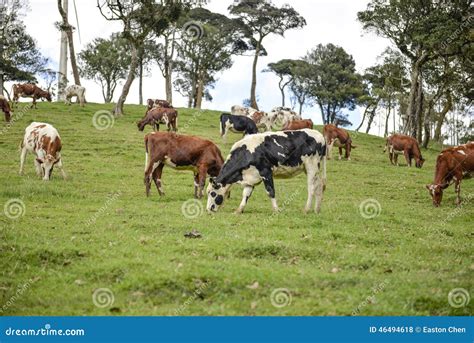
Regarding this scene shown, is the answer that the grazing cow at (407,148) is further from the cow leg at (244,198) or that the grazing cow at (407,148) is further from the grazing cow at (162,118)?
the cow leg at (244,198)

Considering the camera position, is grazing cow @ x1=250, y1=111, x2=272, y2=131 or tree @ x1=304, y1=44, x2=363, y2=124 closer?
grazing cow @ x1=250, y1=111, x2=272, y2=131

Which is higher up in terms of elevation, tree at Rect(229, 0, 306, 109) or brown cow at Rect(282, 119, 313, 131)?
tree at Rect(229, 0, 306, 109)

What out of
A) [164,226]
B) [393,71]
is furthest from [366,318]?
[393,71]

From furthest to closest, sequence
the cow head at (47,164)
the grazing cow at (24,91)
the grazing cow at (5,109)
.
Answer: the grazing cow at (24,91) < the grazing cow at (5,109) < the cow head at (47,164)

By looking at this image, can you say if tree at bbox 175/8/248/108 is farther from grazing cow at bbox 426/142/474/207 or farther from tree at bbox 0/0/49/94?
grazing cow at bbox 426/142/474/207

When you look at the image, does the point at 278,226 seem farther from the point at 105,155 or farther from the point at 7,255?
the point at 105,155

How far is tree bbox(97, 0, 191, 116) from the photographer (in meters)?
41.4

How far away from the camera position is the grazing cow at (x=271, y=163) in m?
16.8

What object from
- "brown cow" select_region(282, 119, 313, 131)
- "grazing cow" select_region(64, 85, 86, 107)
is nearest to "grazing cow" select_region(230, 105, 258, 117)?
"brown cow" select_region(282, 119, 313, 131)

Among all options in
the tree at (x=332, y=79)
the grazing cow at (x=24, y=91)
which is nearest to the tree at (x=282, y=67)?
the tree at (x=332, y=79)

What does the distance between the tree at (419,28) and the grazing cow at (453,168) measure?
20.4 metres

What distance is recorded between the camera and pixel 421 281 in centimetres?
1059

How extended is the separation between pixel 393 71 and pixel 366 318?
50498mm

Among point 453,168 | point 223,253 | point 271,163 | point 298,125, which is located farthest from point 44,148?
point 298,125
